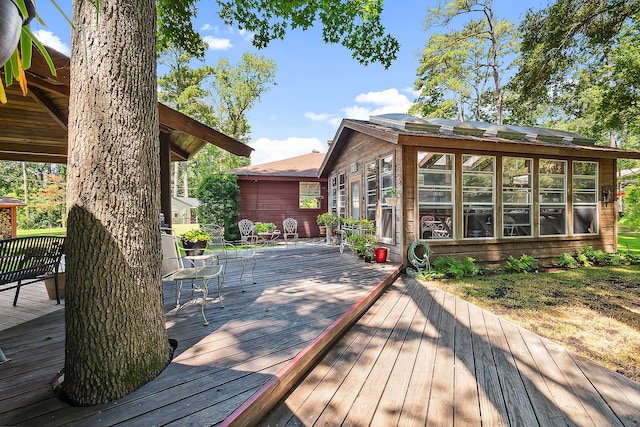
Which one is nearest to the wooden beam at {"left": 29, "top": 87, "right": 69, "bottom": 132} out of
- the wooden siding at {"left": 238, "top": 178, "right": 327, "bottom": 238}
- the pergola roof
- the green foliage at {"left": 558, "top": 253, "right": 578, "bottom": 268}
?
the pergola roof

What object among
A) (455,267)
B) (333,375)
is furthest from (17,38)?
(455,267)

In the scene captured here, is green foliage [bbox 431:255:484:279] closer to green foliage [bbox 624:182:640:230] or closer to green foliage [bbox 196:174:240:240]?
green foliage [bbox 624:182:640:230]

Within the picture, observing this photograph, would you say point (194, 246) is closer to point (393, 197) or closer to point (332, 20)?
point (393, 197)

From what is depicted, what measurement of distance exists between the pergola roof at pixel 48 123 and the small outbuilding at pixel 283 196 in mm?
5560

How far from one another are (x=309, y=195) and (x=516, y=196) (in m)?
7.80

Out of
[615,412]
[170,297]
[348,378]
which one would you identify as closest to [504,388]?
[615,412]

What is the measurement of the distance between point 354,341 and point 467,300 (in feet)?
7.94

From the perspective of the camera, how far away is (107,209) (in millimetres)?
1648

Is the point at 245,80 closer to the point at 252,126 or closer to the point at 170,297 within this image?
the point at 252,126

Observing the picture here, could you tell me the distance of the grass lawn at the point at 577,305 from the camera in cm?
288

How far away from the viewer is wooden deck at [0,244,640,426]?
5.39 ft

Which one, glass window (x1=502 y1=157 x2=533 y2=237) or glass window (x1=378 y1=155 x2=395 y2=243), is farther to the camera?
glass window (x1=502 y1=157 x2=533 y2=237)

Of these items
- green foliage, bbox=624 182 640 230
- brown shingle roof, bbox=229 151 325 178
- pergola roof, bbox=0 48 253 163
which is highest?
brown shingle roof, bbox=229 151 325 178

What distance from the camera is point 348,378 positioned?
2.23m
